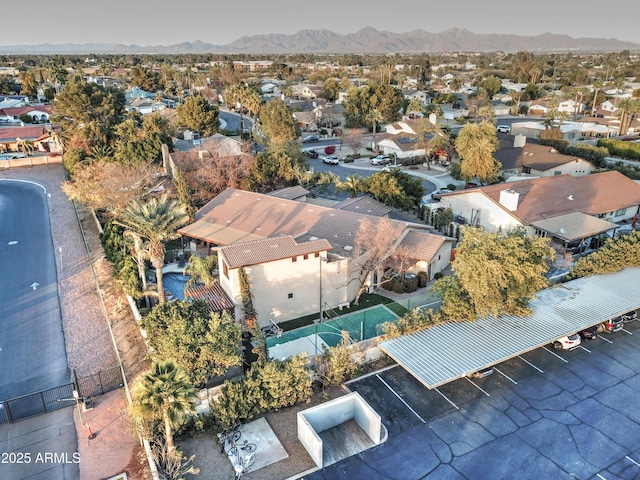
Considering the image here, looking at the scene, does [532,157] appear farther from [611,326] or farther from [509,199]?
[611,326]

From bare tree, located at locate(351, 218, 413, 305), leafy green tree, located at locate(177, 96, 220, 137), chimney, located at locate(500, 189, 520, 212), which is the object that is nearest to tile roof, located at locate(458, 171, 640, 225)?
chimney, located at locate(500, 189, 520, 212)

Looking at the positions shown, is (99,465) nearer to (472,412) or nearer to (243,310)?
(243,310)

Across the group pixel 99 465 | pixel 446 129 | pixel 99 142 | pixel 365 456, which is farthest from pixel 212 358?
pixel 446 129

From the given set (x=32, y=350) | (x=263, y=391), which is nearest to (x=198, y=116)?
(x=32, y=350)

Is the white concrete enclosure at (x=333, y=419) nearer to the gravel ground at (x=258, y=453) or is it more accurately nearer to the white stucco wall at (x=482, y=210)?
the gravel ground at (x=258, y=453)

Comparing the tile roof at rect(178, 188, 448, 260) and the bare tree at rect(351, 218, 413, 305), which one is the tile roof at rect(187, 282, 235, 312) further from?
the bare tree at rect(351, 218, 413, 305)

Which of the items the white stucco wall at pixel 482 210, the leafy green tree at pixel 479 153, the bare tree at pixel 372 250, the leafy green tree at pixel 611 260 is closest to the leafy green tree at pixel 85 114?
the bare tree at pixel 372 250
